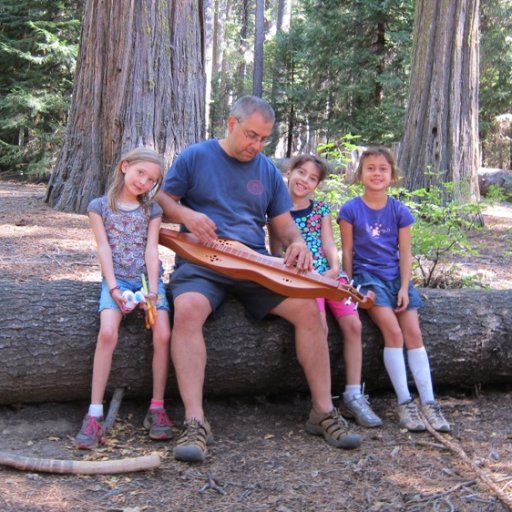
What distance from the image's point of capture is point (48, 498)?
8.86ft

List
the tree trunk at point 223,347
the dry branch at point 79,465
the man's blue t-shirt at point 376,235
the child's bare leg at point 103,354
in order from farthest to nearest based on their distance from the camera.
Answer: the man's blue t-shirt at point 376,235 < the tree trunk at point 223,347 < the child's bare leg at point 103,354 < the dry branch at point 79,465

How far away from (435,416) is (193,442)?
150cm

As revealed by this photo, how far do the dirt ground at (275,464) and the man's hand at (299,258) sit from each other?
96 centimetres

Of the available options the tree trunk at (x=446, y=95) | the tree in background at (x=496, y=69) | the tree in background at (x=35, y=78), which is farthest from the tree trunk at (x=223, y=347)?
the tree in background at (x=496, y=69)

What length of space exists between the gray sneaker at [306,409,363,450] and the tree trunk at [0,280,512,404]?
40 centimetres

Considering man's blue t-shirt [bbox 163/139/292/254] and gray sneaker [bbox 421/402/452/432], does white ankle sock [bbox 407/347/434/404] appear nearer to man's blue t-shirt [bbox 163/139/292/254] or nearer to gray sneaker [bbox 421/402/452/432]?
gray sneaker [bbox 421/402/452/432]

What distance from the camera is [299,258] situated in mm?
3562

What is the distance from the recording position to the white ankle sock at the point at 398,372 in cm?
381

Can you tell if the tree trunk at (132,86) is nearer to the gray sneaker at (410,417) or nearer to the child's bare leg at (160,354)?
the child's bare leg at (160,354)

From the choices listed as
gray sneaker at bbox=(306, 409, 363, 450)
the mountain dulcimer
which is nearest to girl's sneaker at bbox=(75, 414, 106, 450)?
the mountain dulcimer

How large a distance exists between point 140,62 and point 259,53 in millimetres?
18121

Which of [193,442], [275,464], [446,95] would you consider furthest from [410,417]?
[446,95]

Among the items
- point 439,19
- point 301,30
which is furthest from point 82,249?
point 301,30

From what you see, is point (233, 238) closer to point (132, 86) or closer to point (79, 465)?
point (79, 465)
